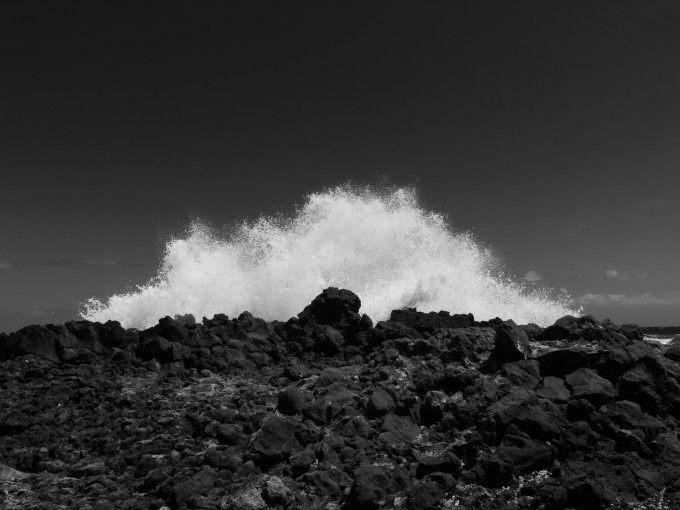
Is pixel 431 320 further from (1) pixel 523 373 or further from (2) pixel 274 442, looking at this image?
(2) pixel 274 442

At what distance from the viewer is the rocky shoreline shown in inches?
411

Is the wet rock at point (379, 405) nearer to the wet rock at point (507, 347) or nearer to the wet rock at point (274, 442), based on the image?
the wet rock at point (274, 442)

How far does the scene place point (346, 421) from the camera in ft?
43.3

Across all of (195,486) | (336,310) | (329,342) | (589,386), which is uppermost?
(336,310)

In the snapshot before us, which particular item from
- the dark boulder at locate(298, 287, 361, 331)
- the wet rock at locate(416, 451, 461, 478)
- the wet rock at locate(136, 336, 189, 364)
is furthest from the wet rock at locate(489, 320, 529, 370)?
the wet rock at locate(136, 336, 189, 364)

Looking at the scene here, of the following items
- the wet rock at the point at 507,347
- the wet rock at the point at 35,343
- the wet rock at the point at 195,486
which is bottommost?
the wet rock at the point at 195,486

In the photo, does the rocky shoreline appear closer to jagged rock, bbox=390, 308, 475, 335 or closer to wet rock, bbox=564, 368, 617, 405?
wet rock, bbox=564, 368, 617, 405

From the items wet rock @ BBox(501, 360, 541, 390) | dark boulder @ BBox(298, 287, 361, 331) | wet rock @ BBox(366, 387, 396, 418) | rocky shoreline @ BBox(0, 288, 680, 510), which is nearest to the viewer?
rocky shoreline @ BBox(0, 288, 680, 510)

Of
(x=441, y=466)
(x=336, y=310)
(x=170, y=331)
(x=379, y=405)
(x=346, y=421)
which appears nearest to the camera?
(x=441, y=466)

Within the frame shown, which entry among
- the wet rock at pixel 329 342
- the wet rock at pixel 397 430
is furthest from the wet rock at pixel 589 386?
the wet rock at pixel 329 342

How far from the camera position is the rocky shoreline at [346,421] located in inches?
411

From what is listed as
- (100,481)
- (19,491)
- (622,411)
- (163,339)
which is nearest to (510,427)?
(622,411)

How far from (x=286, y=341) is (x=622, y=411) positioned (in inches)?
520

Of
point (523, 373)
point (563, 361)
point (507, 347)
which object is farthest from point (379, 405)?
point (563, 361)
